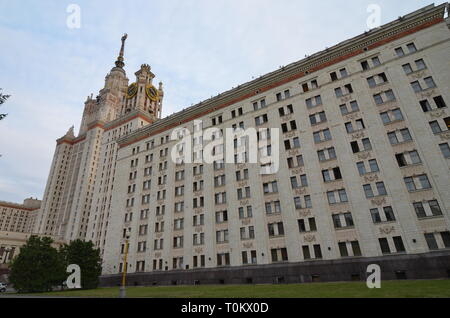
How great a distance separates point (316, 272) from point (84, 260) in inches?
1471

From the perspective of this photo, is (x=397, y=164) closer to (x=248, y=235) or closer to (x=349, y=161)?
(x=349, y=161)

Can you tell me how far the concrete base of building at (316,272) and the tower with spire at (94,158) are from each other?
5176 cm

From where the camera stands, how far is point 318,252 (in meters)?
32.8

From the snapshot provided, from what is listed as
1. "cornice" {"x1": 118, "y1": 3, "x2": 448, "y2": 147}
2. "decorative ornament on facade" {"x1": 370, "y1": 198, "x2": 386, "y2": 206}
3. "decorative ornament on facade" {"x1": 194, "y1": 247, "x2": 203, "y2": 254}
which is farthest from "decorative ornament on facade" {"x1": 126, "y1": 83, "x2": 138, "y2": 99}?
"decorative ornament on facade" {"x1": 370, "y1": 198, "x2": 386, "y2": 206}

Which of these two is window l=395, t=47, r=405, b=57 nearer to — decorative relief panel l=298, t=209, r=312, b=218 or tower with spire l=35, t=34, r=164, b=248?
decorative relief panel l=298, t=209, r=312, b=218

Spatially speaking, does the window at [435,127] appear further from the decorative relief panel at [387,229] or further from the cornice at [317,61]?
the cornice at [317,61]

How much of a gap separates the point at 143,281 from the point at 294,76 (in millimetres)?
42987

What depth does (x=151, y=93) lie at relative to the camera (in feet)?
340

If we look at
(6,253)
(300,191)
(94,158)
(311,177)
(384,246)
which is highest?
(94,158)

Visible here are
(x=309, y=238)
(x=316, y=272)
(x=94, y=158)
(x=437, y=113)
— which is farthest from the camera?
(x=94, y=158)

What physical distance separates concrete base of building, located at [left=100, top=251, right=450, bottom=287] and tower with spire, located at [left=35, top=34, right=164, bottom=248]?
5176cm

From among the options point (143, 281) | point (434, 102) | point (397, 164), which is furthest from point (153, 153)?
A: point (434, 102)

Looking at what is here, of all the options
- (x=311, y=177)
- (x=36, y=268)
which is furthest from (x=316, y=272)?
(x=36, y=268)

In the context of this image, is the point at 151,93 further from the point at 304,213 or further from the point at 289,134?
the point at 304,213
